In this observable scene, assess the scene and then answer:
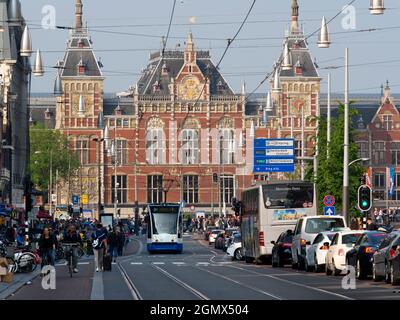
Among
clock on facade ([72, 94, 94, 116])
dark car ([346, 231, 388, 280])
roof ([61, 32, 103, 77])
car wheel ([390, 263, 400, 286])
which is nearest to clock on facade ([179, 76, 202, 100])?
roof ([61, 32, 103, 77])

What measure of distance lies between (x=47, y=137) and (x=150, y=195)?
1633 cm

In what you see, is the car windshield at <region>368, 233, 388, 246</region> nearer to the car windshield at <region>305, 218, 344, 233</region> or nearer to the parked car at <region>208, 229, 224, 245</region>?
the car windshield at <region>305, 218, 344, 233</region>

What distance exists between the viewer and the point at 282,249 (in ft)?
172

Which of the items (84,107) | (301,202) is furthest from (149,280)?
(84,107)

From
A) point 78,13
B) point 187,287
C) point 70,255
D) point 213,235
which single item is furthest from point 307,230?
point 78,13

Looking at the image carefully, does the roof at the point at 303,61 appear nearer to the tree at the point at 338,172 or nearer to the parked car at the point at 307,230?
the tree at the point at 338,172

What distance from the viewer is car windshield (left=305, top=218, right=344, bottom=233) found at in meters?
48.2

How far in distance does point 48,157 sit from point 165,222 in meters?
69.3

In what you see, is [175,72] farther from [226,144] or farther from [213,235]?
[213,235]

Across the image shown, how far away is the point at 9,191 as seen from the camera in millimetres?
→ 106625

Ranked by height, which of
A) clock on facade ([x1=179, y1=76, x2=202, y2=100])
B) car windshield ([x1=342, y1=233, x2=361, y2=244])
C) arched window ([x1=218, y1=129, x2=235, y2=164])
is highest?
clock on facade ([x1=179, y1=76, x2=202, y2=100])

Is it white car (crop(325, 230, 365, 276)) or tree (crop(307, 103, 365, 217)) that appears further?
tree (crop(307, 103, 365, 217))

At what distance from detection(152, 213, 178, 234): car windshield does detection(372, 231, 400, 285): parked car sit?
42.8 metres

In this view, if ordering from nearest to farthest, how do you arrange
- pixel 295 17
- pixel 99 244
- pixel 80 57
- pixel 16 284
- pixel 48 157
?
pixel 16 284 < pixel 99 244 < pixel 48 157 < pixel 295 17 < pixel 80 57
